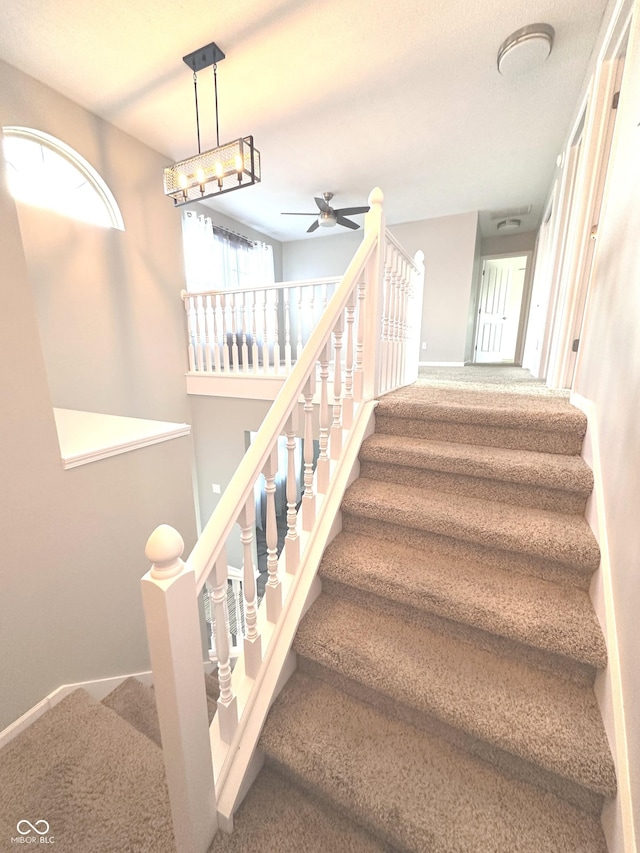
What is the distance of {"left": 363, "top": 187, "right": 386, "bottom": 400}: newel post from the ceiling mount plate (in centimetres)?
164

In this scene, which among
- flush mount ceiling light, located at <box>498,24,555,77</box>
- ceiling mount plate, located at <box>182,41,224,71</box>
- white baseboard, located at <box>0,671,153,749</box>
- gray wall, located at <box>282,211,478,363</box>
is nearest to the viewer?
white baseboard, located at <box>0,671,153,749</box>

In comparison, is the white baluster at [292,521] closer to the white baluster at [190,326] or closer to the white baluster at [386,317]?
the white baluster at [386,317]

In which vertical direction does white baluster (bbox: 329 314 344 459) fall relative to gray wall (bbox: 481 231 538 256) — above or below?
below

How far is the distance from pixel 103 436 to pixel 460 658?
1.98 m

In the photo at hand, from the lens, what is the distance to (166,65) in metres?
2.36

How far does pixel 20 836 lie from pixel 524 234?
7.76m

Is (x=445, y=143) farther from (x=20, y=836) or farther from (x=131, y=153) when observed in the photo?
(x=20, y=836)

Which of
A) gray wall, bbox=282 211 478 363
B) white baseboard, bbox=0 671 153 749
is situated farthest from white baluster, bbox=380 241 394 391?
gray wall, bbox=282 211 478 363

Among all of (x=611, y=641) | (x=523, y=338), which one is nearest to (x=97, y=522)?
(x=611, y=641)

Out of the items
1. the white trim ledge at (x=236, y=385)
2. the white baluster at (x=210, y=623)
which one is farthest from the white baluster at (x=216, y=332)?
the white baluster at (x=210, y=623)

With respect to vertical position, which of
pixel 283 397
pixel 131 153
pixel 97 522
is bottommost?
pixel 97 522

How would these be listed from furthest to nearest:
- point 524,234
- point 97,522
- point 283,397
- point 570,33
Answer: point 524,234
point 570,33
point 97,522
point 283,397

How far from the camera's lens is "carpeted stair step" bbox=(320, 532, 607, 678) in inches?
39.0

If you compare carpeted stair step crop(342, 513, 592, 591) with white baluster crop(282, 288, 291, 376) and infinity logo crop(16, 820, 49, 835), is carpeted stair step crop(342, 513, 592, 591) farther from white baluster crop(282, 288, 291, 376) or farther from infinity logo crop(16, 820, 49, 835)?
white baluster crop(282, 288, 291, 376)
